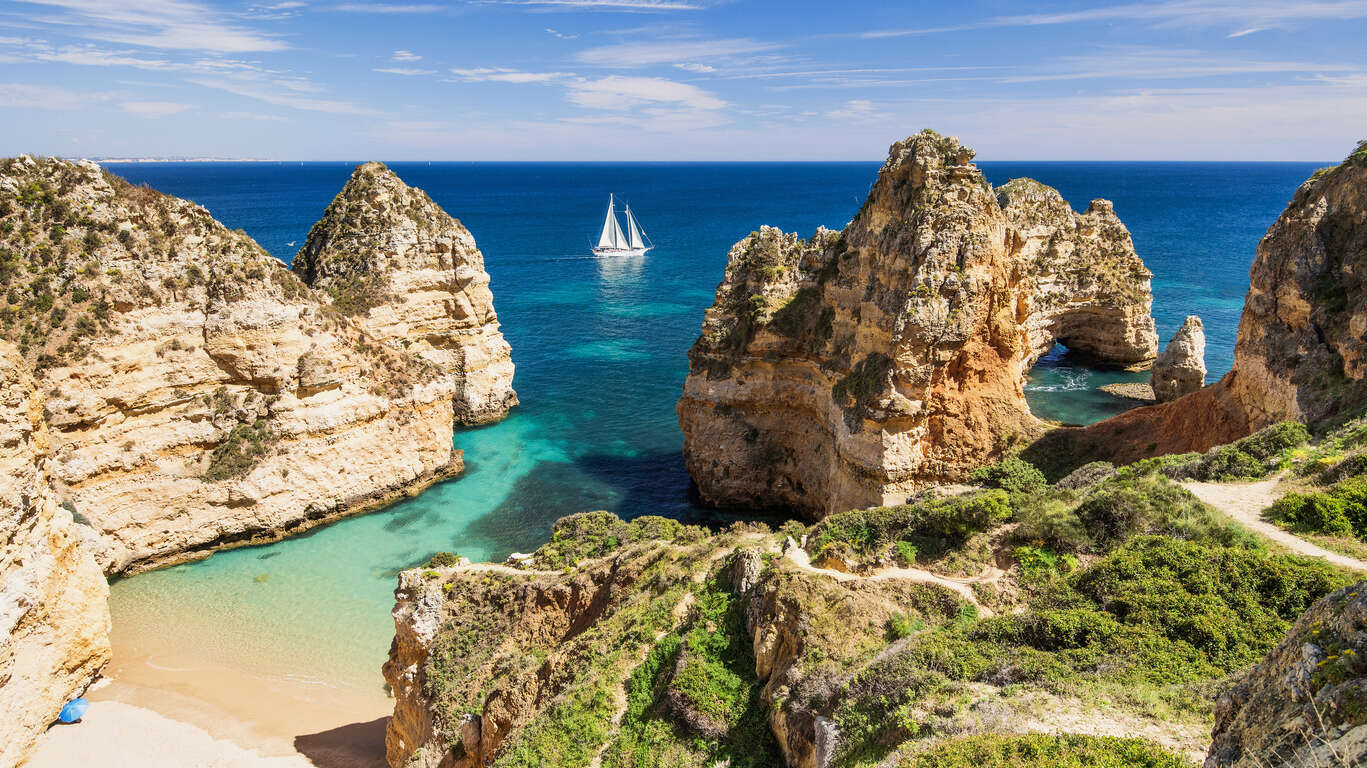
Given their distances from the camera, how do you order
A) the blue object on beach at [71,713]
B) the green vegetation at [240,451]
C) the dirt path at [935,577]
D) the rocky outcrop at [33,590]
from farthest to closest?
the green vegetation at [240,451] < the blue object on beach at [71,713] < the rocky outcrop at [33,590] < the dirt path at [935,577]

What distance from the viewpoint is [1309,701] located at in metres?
6.05

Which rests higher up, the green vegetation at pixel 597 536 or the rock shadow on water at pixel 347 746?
the green vegetation at pixel 597 536

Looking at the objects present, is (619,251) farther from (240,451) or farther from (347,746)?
(347,746)

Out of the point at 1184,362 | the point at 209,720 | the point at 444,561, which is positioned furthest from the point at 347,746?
the point at 1184,362

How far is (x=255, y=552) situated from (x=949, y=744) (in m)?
29.5

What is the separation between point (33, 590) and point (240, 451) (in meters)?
10.9

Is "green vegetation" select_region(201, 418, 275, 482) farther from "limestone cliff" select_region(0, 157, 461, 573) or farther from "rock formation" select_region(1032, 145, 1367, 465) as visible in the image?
"rock formation" select_region(1032, 145, 1367, 465)

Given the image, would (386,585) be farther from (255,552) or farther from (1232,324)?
(1232,324)

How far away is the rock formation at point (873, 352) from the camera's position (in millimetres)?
24078

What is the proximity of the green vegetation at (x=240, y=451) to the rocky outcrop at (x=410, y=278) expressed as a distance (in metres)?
7.77

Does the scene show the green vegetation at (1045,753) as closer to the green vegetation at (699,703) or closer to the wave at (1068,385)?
the green vegetation at (699,703)

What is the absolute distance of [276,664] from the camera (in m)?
24.2

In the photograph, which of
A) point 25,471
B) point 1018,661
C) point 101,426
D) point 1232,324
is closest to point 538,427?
point 101,426

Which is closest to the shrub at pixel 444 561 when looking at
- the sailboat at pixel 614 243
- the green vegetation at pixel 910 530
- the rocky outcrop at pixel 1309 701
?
the green vegetation at pixel 910 530
